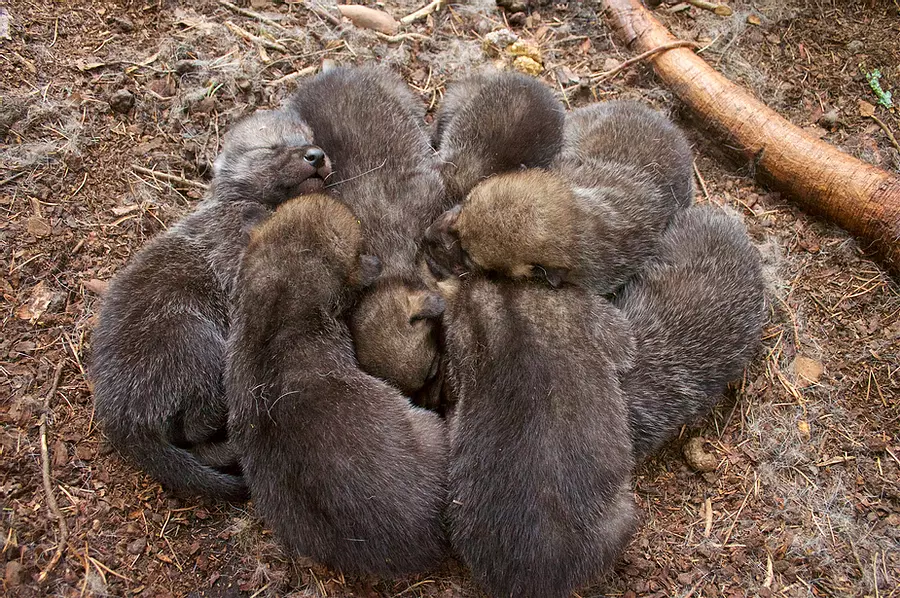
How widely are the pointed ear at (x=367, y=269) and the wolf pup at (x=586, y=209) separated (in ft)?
1.63

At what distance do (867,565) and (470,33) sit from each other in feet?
17.1

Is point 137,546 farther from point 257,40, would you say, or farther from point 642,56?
point 642,56

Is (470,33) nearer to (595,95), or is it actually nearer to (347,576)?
(595,95)

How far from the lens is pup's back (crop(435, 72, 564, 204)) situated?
461cm

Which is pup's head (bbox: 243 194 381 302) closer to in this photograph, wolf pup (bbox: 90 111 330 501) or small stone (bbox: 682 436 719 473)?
wolf pup (bbox: 90 111 330 501)

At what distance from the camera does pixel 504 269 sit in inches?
159

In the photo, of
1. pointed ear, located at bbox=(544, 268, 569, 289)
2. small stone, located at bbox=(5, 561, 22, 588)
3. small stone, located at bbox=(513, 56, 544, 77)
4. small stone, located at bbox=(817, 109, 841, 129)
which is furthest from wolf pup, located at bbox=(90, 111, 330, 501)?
small stone, located at bbox=(817, 109, 841, 129)

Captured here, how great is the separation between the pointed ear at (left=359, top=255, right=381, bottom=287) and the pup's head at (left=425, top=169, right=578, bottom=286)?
52 cm

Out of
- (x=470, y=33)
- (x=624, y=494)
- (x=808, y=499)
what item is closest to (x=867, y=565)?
(x=808, y=499)

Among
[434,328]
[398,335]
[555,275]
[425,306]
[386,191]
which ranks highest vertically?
[386,191]

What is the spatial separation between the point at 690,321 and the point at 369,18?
392 centimetres

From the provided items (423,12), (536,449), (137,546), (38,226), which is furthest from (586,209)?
(38,226)

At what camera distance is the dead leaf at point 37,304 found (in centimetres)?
409

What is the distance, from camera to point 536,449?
3377 millimetres
